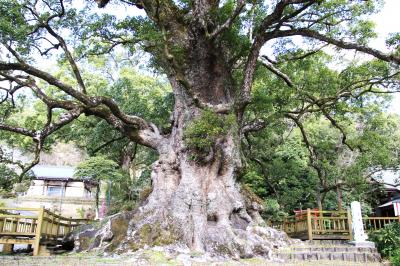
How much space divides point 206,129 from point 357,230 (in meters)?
5.65

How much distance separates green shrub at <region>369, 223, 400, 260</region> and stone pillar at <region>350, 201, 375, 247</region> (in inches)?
15.2

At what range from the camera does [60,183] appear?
2641 cm

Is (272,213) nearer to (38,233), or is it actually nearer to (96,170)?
(96,170)

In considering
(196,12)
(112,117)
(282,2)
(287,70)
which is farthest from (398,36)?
(112,117)

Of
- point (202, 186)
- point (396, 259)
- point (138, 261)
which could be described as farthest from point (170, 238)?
point (396, 259)

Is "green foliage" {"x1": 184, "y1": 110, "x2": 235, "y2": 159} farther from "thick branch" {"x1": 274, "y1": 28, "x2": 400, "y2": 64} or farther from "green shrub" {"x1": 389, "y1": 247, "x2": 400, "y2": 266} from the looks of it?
"green shrub" {"x1": 389, "y1": 247, "x2": 400, "y2": 266}

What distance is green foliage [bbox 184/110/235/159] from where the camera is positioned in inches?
323

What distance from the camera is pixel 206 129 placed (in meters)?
8.20

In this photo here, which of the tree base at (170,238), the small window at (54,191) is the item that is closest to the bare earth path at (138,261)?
the tree base at (170,238)

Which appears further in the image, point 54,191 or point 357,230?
point 54,191

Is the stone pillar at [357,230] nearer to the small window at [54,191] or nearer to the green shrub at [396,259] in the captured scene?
the green shrub at [396,259]

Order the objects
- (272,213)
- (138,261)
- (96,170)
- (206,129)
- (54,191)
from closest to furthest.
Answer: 1. (138,261)
2. (206,129)
3. (96,170)
4. (272,213)
5. (54,191)

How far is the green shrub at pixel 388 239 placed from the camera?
31.7ft

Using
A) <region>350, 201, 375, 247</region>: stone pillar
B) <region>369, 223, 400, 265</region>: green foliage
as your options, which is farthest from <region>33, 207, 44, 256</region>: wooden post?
<region>369, 223, 400, 265</region>: green foliage
